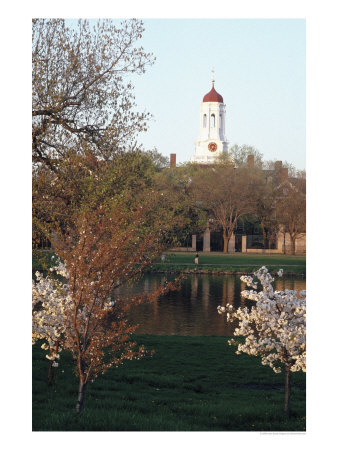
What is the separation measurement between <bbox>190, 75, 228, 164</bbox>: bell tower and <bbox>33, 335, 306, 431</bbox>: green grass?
77.3m

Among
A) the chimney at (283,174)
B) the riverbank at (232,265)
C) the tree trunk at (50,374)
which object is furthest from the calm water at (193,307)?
the chimney at (283,174)

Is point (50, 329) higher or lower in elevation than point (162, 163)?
lower

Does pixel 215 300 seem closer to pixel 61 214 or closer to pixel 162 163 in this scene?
pixel 61 214

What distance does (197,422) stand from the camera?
8.69 m

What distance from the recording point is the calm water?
2027cm

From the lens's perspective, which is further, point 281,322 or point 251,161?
point 251,161

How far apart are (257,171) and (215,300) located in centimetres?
2590

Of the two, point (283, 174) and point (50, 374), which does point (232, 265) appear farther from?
point (50, 374)

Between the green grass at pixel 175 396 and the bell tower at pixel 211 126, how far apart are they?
254 ft

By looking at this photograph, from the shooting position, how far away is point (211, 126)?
92.6 meters

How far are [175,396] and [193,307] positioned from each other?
1444 cm

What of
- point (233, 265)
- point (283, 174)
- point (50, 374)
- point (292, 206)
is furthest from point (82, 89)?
point (283, 174)
